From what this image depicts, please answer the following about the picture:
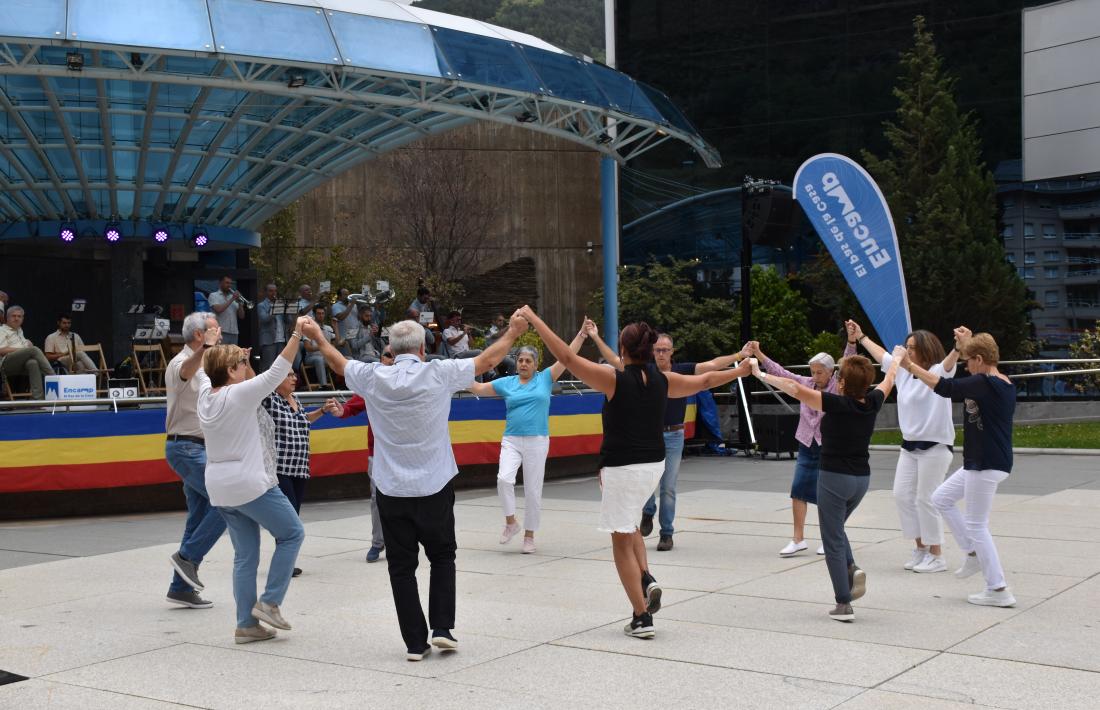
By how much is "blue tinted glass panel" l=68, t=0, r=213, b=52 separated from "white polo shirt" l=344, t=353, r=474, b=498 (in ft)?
37.2

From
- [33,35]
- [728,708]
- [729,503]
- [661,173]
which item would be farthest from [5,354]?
[661,173]

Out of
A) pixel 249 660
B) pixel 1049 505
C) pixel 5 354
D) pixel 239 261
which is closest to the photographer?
pixel 249 660

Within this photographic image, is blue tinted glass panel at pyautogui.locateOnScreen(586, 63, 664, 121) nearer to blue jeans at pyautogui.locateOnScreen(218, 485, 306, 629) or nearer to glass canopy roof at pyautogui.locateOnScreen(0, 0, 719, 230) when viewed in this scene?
glass canopy roof at pyautogui.locateOnScreen(0, 0, 719, 230)

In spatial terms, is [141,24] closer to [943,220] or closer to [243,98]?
[243,98]

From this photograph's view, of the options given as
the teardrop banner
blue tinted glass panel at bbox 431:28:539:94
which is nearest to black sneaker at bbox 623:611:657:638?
the teardrop banner

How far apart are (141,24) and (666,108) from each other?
963cm

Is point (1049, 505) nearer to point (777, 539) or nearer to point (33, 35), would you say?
point (777, 539)

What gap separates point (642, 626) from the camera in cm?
745

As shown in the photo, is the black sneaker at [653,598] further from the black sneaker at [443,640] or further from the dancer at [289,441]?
the dancer at [289,441]

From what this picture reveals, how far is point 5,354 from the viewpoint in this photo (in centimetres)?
1755

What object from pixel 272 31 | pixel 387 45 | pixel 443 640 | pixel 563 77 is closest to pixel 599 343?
pixel 443 640

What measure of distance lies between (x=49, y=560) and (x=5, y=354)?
25.0 ft

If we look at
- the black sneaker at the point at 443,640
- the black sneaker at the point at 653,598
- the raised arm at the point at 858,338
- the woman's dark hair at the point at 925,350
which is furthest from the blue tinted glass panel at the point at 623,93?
the black sneaker at the point at 443,640

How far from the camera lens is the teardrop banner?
11.8 m
